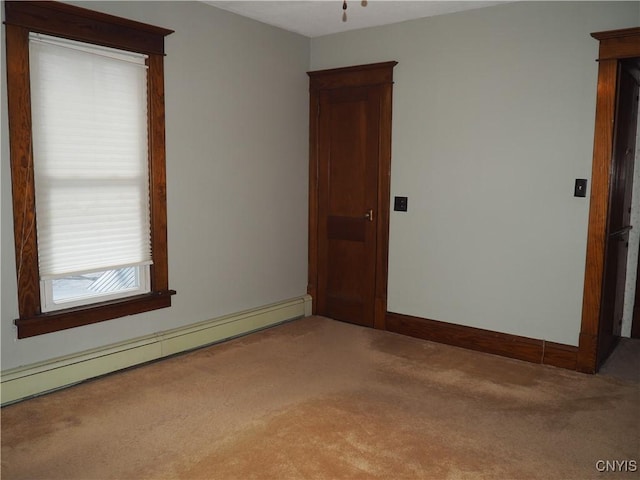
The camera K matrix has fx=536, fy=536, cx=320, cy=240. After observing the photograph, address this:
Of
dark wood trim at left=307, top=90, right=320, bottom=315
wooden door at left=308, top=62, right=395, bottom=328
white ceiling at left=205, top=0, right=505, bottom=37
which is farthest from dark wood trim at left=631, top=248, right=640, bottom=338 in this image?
dark wood trim at left=307, top=90, right=320, bottom=315

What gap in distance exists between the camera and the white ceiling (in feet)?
12.3

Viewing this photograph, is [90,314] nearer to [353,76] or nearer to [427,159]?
[427,159]

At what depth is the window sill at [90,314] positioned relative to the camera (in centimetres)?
302

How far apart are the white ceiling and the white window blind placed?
1.00 metres

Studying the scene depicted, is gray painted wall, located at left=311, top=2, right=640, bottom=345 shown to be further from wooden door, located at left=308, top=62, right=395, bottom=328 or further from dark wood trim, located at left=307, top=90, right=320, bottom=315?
dark wood trim, located at left=307, top=90, right=320, bottom=315

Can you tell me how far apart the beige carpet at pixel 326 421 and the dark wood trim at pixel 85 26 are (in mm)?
2057

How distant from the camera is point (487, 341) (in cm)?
396

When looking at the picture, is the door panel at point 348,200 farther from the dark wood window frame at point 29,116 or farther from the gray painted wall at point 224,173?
the dark wood window frame at point 29,116

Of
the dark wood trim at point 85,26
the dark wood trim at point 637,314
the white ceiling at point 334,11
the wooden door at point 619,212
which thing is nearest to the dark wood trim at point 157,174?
the dark wood trim at point 85,26

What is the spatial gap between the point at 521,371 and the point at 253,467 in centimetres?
204

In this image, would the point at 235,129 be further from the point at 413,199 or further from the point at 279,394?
the point at 279,394

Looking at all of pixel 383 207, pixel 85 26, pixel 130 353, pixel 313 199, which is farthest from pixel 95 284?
→ pixel 383 207

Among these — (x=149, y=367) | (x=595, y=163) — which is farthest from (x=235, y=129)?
(x=595, y=163)

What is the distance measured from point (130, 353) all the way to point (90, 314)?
1.29 feet
